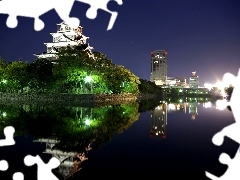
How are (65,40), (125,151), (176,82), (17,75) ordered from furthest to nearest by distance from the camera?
1. (176,82)
2. (65,40)
3. (17,75)
4. (125,151)

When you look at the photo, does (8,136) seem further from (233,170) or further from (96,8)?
(233,170)

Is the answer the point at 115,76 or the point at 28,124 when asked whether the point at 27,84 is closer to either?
the point at 115,76

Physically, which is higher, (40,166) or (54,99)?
(54,99)

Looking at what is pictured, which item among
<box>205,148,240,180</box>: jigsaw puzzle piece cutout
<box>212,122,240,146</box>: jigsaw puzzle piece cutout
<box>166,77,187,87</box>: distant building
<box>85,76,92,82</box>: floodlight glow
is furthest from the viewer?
<box>166,77,187,87</box>: distant building

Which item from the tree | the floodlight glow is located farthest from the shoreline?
the floodlight glow

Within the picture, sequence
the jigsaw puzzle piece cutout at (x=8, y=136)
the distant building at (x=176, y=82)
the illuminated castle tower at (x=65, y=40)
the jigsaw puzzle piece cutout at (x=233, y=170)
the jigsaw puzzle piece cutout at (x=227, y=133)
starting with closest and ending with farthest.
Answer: the jigsaw puzzle piece cutout at (x=227, y=133) < the jigsaw puzzle piece cutout at (x=233, y=170) < the jigsaw puzzle piece cutout at (x=8, y=136) < the illuminated castle tower at (x=65, y=40) < the distant building at (x=176, y=82)

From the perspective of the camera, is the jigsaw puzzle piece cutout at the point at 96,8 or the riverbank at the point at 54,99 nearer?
the jigsaw puzzle piece cutout at the point at 96,8

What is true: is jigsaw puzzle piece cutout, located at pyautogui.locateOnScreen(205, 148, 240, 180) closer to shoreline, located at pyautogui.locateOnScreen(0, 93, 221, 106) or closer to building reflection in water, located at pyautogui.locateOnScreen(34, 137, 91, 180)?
building reflection in water, located at pyautogui.locateOnScreen(34, 137, 91, 180)

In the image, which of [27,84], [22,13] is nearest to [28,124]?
[22,13]

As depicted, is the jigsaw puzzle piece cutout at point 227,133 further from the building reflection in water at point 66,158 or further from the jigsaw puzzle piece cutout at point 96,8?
the building reflection in water at point 66,158

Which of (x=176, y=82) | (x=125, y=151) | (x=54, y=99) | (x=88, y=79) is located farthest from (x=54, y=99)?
(x=176, y=82)

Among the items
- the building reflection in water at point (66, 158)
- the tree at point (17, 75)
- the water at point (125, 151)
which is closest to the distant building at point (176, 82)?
the tree at point (17, 75)

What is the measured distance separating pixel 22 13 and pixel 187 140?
10.0 metres

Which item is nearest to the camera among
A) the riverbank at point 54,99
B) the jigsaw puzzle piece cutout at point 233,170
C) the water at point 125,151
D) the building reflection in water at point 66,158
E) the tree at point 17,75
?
the jigsaw puzzle piece cutout at point 233,170
